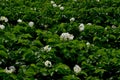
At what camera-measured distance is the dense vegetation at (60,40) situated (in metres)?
5.57

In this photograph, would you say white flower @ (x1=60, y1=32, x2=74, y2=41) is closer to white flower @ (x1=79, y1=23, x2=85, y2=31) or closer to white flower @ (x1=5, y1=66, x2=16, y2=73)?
white flower @ (x1=79, y1=23, x2=85, y2=31)

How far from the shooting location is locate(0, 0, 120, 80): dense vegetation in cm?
557

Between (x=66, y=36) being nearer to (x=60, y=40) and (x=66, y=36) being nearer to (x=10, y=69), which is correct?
(x=60, y=40)

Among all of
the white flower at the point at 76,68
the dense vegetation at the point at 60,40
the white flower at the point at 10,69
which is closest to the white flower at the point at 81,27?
the dense vegetation at the point at 60,40

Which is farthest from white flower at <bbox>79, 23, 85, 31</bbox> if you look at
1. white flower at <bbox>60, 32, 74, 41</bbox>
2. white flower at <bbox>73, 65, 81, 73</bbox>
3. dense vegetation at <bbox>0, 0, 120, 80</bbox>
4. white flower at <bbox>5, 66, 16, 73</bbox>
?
white flower at <bbox>5, 66, 16, 73</bbox>

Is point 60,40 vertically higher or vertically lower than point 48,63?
higher

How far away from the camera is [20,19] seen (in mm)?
7648

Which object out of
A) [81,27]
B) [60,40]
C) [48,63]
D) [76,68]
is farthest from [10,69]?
[81,27]

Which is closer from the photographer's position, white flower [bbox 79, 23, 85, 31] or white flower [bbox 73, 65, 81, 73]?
white flower [bbox 73, 65, 81, 73]

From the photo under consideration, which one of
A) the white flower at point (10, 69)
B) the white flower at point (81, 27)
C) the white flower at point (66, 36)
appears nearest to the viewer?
the white flower at point (10, 69)

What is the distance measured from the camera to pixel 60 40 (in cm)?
645

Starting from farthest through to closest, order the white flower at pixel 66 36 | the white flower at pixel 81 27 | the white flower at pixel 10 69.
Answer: the white flower at pixel 81 27 < the white flower at pixel 66 36 < the white flower at pixel 10 69

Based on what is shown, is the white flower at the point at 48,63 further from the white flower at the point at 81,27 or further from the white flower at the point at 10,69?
the white flower at the point at 81,27

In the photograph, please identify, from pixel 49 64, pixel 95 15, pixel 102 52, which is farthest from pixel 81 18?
pixel 49 64
